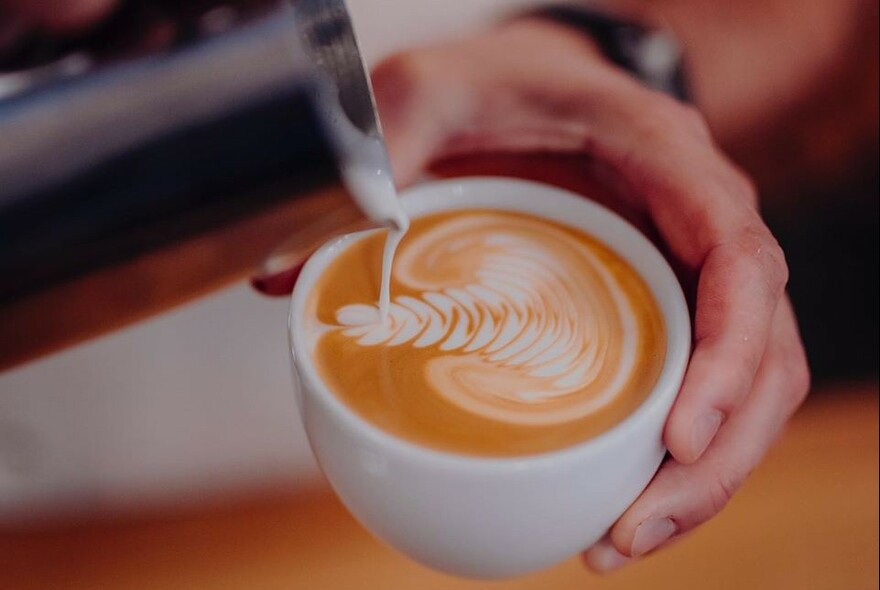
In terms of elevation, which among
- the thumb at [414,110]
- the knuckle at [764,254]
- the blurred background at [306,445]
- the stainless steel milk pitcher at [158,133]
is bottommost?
the blurred background at [306,445]

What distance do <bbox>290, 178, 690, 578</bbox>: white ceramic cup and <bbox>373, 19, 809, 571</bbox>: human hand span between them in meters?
0.02

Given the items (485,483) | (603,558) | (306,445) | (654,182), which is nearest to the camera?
(485,483)

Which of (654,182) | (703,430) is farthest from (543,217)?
(703,430)

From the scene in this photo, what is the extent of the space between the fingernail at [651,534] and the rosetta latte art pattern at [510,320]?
8cm

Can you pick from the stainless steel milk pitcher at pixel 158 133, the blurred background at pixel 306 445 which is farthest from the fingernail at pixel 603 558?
the stainless steel milk pitcher at pixel 158 133

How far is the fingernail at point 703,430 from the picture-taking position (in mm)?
425

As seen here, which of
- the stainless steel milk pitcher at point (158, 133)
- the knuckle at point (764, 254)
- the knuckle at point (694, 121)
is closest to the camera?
the stainless steel milk pitcher at point (158, 133)

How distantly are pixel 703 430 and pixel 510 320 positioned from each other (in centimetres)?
13

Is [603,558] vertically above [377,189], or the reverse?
[377,189]

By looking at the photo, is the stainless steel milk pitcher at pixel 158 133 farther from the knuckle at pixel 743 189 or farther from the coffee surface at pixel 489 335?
the knuckle at pixel 743 189

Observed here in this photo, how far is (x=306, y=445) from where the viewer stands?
726mm

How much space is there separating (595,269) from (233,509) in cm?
33

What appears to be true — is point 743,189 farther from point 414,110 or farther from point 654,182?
point 414,110

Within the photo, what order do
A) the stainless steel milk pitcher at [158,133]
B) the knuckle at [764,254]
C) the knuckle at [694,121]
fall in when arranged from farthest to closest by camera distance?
1. the knuckle at [694,121]
2. the knuckle at [764,254]
3. the stainless steel milk pitcher at [158,133]
